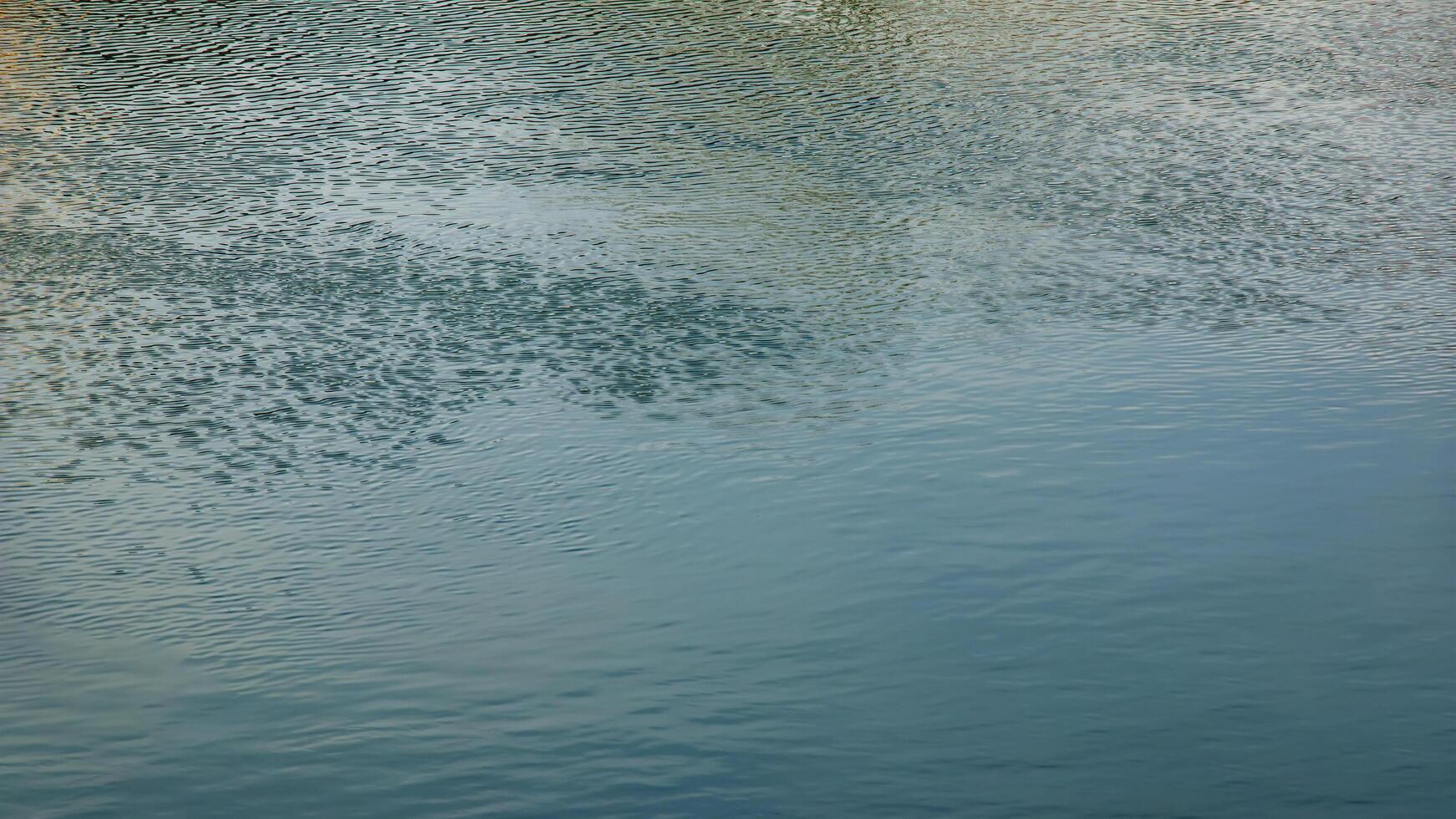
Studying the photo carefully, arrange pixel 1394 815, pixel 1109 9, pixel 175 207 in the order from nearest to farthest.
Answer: pixel 1394 815, pixel 175 207, pixel 1109 9

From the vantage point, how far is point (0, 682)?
4.99 metres

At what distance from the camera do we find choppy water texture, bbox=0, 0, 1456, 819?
4.60 m

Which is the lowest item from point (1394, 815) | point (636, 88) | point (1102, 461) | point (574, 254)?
point (1394, 815)

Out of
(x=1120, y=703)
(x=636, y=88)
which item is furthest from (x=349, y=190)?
(x=1120, y=703)

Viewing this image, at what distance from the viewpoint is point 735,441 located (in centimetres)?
669

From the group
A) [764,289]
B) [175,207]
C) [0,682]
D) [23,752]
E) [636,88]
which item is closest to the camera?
[23,752]

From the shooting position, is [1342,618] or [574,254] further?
[574,254]

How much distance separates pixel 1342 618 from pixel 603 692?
248 centimetres

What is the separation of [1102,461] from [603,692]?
2.49 metres

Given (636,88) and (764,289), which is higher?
(636,88)

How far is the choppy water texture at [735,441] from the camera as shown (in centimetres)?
460

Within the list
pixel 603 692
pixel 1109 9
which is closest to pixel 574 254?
pixel 603 692

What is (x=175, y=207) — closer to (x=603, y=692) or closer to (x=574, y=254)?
(x=574, y=254)

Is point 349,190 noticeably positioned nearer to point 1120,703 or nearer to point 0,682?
point 0,682
